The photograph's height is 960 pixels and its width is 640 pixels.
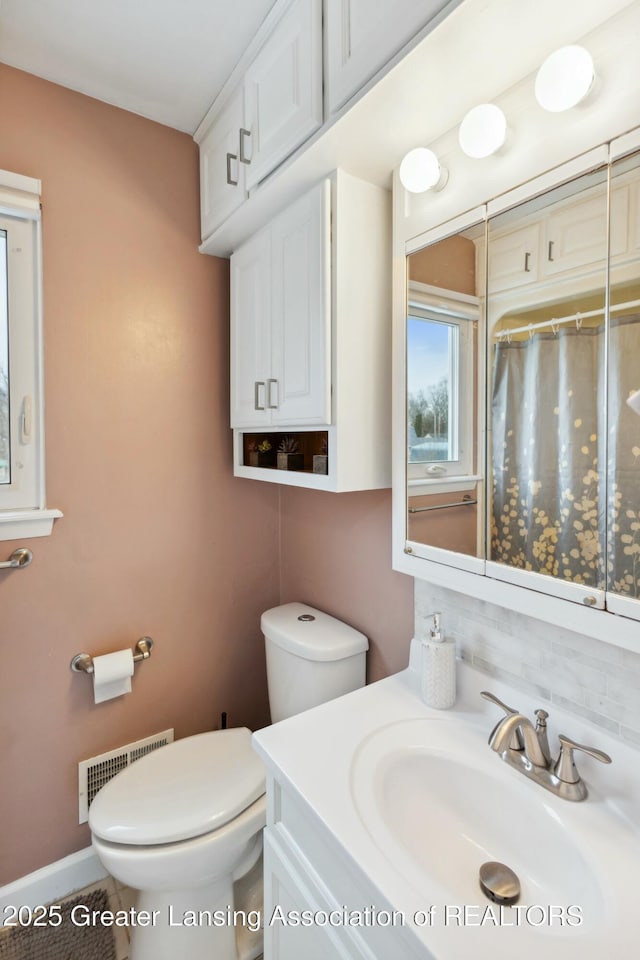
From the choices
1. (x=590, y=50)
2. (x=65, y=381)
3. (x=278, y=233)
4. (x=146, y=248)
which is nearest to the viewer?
(x=590, y=50)

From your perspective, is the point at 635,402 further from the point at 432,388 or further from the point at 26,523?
Answer: the point at 26,523

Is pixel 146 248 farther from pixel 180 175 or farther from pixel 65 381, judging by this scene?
pixel 65 381

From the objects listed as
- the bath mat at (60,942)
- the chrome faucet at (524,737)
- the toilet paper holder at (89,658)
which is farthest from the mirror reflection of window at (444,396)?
the bath mat at (60,942)

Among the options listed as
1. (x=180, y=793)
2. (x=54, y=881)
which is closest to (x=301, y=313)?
(x=180, y=793)

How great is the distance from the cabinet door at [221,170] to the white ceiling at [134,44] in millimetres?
79

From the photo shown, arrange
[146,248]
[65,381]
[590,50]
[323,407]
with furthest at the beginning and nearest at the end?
[146,248], [65,381], [323,407], [590,50]

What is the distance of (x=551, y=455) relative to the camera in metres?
0.83

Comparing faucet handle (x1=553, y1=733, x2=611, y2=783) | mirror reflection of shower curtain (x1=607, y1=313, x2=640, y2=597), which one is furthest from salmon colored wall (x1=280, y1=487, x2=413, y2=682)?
mirror reflection of shower curtain (x1=607, y1=313, x2=640, y2=597)

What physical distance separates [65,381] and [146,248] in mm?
514

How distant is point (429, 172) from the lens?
98cm

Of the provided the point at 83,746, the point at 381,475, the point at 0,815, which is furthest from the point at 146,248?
the point at 0,815

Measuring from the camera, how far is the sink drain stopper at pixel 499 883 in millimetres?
740

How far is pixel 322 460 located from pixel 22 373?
0.92 metres

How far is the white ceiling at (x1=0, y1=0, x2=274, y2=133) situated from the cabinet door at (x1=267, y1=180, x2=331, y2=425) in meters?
0.44
